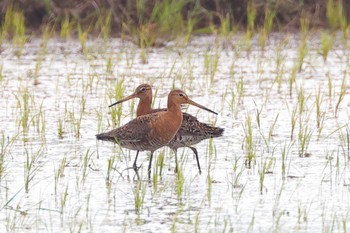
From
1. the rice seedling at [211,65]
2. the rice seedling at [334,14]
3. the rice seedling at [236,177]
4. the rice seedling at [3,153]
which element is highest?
the rice seedling at [334,14]

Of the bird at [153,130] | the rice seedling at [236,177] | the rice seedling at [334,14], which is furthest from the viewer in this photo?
the rice seedling at [334,14]

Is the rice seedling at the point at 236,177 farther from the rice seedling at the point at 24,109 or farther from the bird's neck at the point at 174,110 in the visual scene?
the rice seedling at the point at 24,109

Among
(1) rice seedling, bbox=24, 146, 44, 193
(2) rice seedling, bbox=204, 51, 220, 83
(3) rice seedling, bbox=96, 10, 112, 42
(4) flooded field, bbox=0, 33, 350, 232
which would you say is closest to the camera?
(4) flooded field, bbox=0, 33, 350, 232

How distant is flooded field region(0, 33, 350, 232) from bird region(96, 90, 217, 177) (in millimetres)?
174

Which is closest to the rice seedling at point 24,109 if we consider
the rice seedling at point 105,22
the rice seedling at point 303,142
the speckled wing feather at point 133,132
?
the speckled wing feather at point 133,132

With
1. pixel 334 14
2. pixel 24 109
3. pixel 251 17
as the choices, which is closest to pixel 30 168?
pixel 24 109

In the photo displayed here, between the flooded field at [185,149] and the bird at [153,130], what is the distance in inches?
6.9

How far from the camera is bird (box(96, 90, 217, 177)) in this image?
6598 millimetres

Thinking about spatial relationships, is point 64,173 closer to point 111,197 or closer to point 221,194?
point 111,197

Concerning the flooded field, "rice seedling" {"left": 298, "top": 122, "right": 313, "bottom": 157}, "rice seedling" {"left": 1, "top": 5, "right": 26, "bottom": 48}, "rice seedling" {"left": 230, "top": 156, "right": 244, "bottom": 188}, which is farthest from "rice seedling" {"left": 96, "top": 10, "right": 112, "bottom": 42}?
"rice seedling" {"left": 230, "top": 156, "right": 244, "bottom": 188}

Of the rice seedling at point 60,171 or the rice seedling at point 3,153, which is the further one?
the rice seedling at point 3,153

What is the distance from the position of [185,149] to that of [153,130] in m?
1.14

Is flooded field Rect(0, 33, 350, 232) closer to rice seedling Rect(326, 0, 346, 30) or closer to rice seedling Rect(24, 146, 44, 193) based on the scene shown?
rice seedling Rect(24, 146, 44, 193)

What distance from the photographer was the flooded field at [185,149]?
555cm
